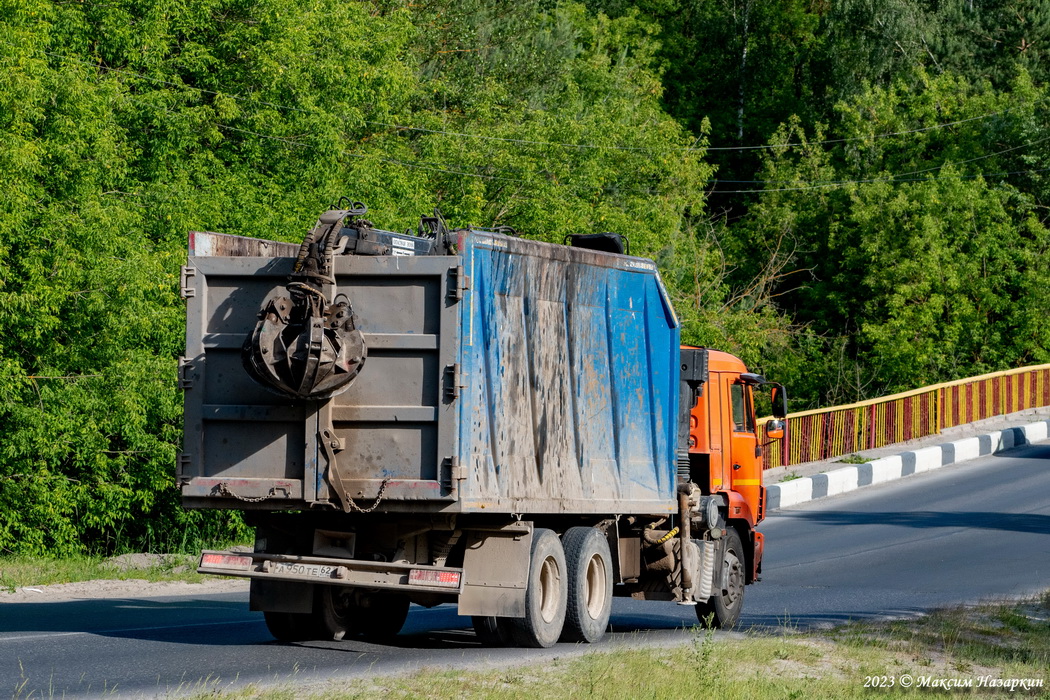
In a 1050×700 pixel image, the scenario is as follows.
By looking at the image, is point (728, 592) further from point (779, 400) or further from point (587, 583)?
point (587, 583)

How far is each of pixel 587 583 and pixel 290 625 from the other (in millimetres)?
2368

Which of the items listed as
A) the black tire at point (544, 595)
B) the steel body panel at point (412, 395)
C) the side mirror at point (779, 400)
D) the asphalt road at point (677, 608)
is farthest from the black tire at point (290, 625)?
the side mirror at point (779, 400)

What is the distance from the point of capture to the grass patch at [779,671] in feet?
25.9

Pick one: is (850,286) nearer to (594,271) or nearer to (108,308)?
(108,308)

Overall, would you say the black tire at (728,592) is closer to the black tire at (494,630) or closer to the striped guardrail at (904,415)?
the black tire at (494,630)

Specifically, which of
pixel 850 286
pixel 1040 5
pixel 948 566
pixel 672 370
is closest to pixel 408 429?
pixel 672 370

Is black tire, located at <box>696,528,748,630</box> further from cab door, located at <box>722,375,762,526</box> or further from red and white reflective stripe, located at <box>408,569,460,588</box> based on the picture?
red and white reflective stripe, located at <box>408,569,460,588</box>

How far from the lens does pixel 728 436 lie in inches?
522

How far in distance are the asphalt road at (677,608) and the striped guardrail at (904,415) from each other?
6.81 ft

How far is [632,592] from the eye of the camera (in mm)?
12359

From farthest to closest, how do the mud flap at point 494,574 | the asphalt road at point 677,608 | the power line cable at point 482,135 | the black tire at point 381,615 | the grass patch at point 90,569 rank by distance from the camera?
1. the power line cable at point 482,135
2. the grass patch at point 90,569
3. the black tire at point 381,615
4. the mud flap at point 494,574
5. the asphalt road at point 677,608

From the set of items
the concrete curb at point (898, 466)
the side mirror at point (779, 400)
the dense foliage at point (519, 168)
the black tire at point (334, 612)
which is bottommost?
the black tire at point (334, 612)

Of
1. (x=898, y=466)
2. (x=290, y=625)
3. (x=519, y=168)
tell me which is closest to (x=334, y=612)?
(x=290, y=625)

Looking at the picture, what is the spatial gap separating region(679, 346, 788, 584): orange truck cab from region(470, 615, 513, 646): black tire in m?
2.89
